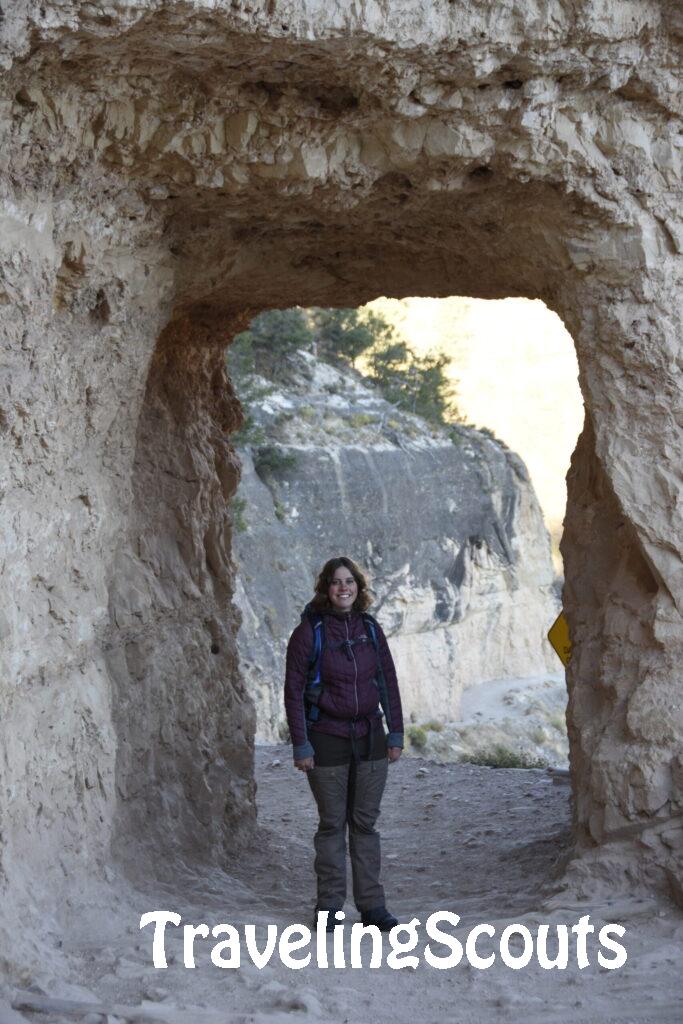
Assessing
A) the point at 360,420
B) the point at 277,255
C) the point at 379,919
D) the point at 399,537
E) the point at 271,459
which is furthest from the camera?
the point at 360,420

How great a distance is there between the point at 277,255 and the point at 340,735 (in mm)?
3045

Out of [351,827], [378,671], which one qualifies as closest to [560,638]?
[378,671]

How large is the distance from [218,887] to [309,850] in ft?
5.73

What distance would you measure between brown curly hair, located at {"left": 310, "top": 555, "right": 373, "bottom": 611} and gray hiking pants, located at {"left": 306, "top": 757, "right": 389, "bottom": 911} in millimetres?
729

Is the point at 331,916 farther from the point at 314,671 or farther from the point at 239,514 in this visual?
the point at 239,514

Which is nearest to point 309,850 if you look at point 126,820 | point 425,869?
point 425,869

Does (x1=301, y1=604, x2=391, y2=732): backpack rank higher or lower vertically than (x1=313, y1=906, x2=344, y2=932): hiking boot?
higher

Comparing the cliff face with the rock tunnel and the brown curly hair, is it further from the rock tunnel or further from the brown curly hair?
the brown curly hair

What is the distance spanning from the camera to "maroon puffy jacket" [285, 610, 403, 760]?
5172mm

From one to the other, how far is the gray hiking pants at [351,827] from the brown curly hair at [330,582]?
0.73 metres

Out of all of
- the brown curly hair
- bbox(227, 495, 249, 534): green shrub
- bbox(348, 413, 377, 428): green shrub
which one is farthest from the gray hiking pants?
bbox(348, 413, 377, 428): green shrub

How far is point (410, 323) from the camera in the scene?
170 ft

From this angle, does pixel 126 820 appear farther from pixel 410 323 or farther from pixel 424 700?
pixel 410 323

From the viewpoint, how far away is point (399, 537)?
22078 millimetres
